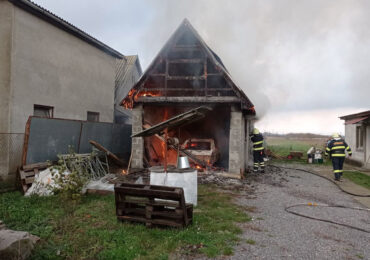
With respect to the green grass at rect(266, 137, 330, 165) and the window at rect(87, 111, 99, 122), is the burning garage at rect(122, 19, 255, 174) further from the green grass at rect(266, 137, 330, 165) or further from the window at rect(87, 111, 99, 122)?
the green grass at rect(266, 137, 330, 165)

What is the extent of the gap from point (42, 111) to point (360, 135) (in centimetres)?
1757

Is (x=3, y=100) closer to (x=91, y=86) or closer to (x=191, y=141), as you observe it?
(x=91, y=86)

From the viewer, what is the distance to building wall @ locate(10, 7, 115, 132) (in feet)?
28.5

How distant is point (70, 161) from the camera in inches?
301

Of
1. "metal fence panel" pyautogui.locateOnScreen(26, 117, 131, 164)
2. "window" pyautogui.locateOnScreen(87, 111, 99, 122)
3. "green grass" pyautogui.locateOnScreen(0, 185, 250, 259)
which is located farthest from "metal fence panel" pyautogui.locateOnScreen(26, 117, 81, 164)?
"window" pyautogui.locateOnScreen(87, 111, 99, 122)

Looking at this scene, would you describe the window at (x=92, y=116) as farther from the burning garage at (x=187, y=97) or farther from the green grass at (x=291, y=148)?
the green grass at (x=291, y=148)

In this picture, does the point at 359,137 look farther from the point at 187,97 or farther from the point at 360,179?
the point at 187,97

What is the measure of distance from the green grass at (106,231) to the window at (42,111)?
4555 mm

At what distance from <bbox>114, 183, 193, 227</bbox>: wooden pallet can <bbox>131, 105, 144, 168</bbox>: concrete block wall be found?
5.61 m

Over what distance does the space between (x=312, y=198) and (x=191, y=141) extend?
594 centimetres

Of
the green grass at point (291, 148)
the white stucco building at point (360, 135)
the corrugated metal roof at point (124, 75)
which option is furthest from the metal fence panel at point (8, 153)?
the white stucco building at point (360, 135)

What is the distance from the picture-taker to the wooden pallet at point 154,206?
4254 millimetres

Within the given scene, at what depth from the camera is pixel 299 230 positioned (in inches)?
179

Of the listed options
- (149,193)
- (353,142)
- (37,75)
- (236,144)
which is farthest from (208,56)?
(353,142)
